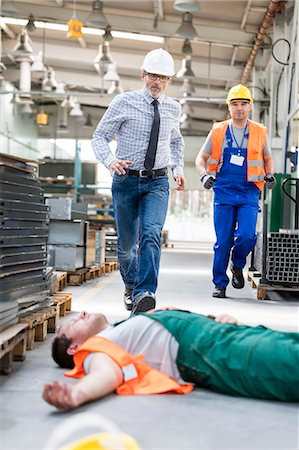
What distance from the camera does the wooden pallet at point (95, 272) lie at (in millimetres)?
9305

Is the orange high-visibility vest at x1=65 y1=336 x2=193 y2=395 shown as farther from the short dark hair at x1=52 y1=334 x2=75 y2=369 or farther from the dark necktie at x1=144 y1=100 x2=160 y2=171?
the dark necktie at x1=144 y1=100 x2=160 y2=171

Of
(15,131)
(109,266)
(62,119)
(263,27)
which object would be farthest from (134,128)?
(62,119)

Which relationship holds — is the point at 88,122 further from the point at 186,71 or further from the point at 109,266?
the point at 109,266

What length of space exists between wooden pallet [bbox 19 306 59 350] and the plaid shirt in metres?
1.24

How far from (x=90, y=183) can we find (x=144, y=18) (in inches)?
366

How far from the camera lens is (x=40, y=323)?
4.44 metres

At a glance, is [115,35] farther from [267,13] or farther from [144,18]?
[267,13]

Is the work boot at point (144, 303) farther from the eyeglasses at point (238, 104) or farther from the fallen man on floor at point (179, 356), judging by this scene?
the eyeglasses at point (238, 104)

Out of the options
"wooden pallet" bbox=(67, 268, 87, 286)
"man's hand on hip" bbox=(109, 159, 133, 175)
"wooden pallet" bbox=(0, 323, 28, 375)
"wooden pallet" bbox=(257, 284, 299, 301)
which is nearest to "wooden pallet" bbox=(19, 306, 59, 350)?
"wooden pallet" bbox=(0, 323, 28, 375)

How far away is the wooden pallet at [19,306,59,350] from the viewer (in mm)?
4137

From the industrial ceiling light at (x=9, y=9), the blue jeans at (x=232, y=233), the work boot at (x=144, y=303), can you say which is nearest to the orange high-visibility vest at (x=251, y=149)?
the blue jeans at (x=232, y=233)

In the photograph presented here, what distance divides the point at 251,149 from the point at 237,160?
0.19m

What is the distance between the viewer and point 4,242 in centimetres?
395

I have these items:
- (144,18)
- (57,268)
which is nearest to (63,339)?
(57,268)
